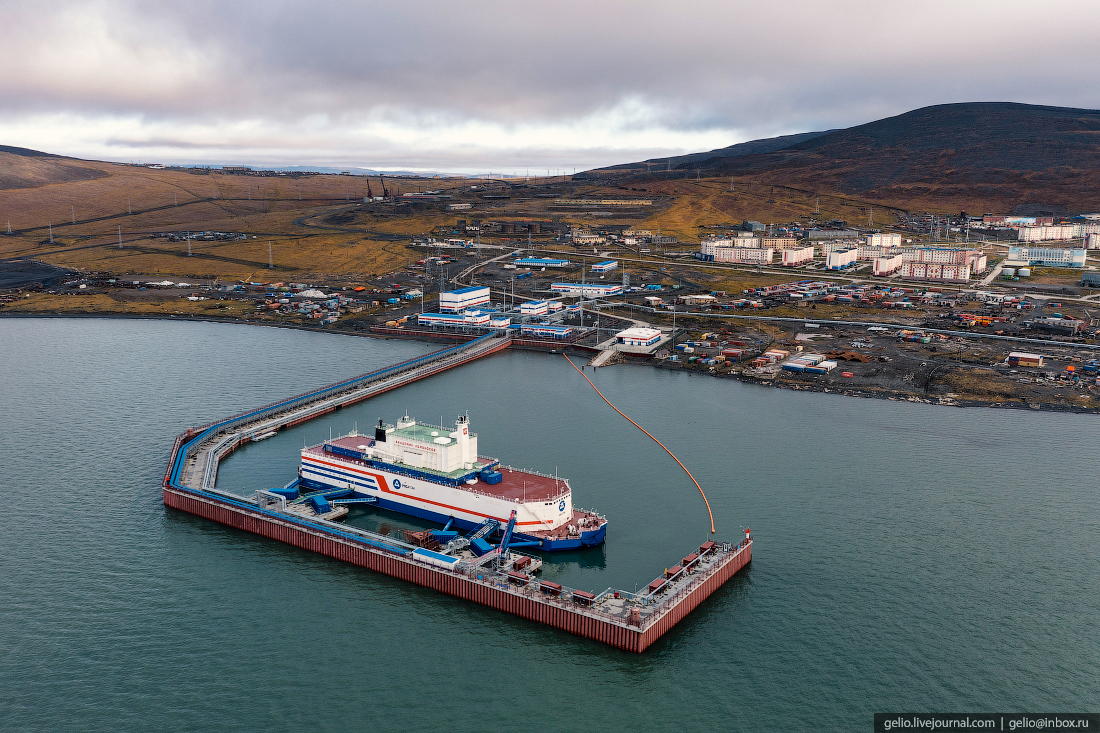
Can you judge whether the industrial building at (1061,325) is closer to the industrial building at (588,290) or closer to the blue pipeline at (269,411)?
the industrial building at (588,290)

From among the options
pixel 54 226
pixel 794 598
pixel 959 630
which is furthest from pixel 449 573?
pixel 54 226

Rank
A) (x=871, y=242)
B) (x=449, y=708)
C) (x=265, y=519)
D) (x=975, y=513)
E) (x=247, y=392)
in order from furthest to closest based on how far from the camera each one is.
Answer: (x=871, y=242) < (x=247, y=392) < (x=975, y=513) < (x=265, y=519) < (x=449, y=708)

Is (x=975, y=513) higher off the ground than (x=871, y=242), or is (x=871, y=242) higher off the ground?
(x=871, y=242)

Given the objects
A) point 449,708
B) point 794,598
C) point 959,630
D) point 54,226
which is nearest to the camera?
point 449,708

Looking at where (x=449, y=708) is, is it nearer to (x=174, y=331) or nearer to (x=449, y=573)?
(x=449, y=573)

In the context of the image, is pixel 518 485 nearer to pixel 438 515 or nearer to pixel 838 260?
pixel 438 515

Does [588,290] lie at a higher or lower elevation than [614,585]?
higher

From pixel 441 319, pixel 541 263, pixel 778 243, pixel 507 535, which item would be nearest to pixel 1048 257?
pixel 778 243

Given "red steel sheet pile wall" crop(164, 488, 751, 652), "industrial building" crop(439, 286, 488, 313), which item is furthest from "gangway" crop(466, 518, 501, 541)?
"industrial building" crop(439, 286, 488, 313)
